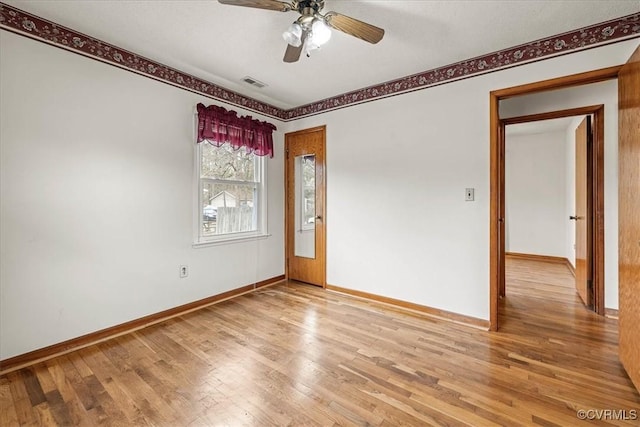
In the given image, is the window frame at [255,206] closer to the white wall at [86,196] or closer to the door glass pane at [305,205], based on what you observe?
Answer: the white wall at [86,196]

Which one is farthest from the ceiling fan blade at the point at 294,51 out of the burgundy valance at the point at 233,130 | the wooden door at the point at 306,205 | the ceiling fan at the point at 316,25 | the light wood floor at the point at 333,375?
the light wood floor at the point at 333,375

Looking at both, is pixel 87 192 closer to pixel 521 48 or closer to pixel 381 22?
pixel 381 22

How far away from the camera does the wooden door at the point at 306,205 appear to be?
12.9 feet

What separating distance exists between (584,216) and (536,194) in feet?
8.99

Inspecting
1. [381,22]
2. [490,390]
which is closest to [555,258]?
[490,390]

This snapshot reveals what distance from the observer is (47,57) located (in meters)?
2.19

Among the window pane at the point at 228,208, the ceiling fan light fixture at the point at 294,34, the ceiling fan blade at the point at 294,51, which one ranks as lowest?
the window pane at the point at 228,208

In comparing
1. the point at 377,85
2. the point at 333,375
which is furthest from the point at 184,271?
the point at 377,85

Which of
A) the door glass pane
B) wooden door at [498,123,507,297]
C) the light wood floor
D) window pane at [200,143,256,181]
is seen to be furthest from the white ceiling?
the light wood floor

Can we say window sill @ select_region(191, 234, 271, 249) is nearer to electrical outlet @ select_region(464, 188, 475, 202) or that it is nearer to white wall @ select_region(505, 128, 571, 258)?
electrical outlet @ select_region(464, 188, 475, 202)

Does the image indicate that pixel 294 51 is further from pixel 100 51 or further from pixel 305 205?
pixel 305 205

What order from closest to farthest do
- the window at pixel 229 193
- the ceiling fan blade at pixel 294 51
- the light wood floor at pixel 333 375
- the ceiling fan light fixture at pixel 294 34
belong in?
the light wood floor at pixel 333 375
the ceiling fan light fixture at pixel 294 34
the ceiling fan blade at pixel 294 51
the window at pixel 229 193

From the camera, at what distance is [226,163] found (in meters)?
3.49

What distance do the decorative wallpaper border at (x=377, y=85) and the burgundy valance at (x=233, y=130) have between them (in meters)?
0.23
